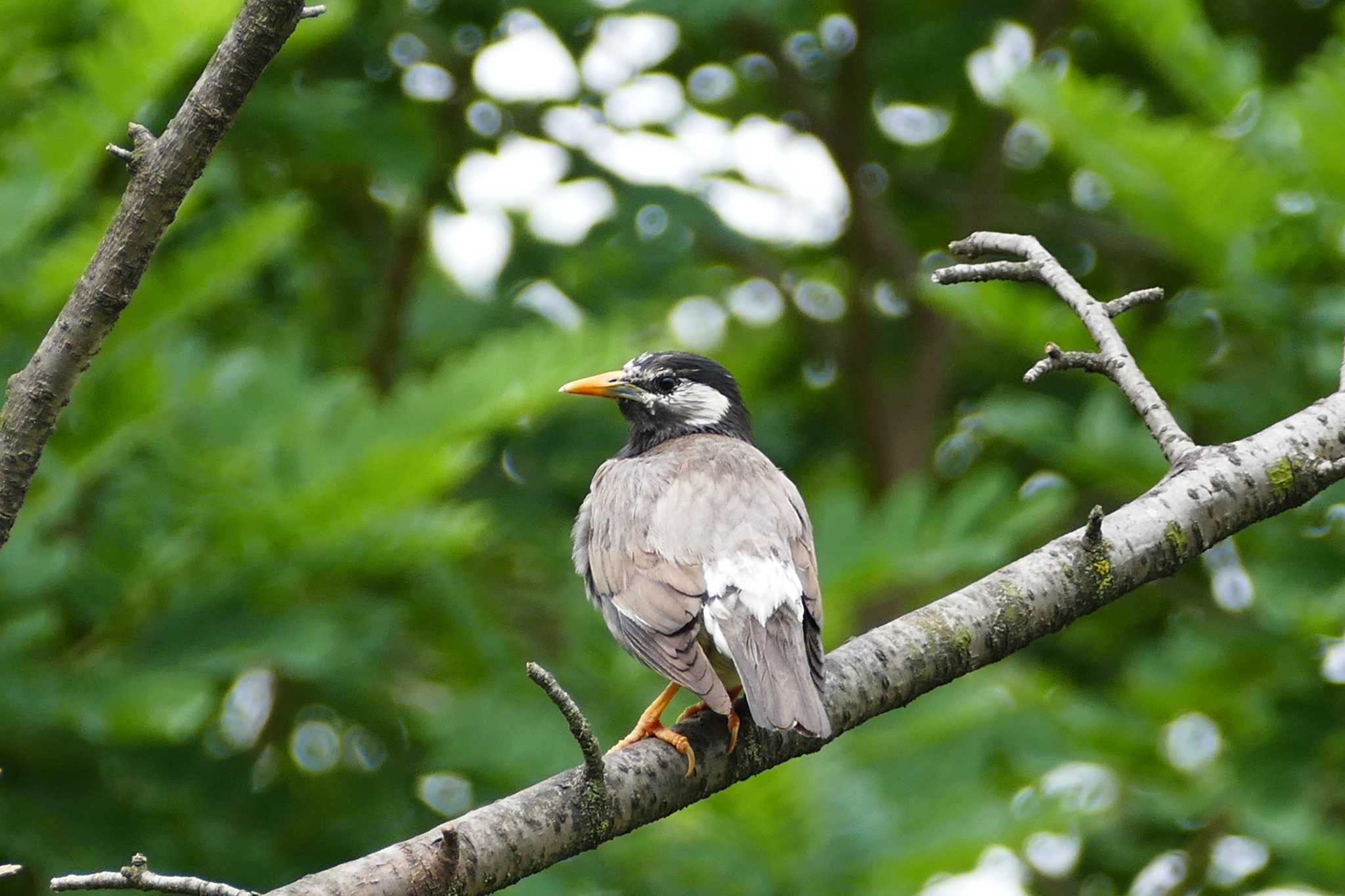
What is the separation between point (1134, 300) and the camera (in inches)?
154

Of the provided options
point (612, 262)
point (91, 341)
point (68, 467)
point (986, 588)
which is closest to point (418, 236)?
point (612, 262)

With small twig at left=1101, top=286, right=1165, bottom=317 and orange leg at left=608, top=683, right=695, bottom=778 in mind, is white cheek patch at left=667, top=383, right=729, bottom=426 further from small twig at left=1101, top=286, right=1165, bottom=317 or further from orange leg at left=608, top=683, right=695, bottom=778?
small twig at left=1101, top=286, right=1165, bottom=317

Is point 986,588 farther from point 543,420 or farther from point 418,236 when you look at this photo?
point 418,236

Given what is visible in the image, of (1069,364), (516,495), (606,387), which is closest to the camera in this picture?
(1069,364)

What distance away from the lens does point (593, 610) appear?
7219 millimetres

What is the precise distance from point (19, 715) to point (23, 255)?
6.40 ft

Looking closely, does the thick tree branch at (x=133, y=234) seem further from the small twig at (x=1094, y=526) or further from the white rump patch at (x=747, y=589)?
the white rump patch at (x=747, y=589)

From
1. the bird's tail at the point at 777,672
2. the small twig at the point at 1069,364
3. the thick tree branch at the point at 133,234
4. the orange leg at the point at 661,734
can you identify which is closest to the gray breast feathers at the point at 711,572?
the bird's tail at the point at 777,672

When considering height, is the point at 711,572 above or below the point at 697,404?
above

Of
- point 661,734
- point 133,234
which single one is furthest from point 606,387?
point 133,234

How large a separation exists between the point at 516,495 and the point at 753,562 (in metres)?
3.77

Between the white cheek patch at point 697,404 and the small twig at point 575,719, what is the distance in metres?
3.23

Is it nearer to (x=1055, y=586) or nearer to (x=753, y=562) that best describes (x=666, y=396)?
(x=753, y=562)

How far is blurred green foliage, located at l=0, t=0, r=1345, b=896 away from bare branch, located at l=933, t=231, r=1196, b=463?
6.99 feet
